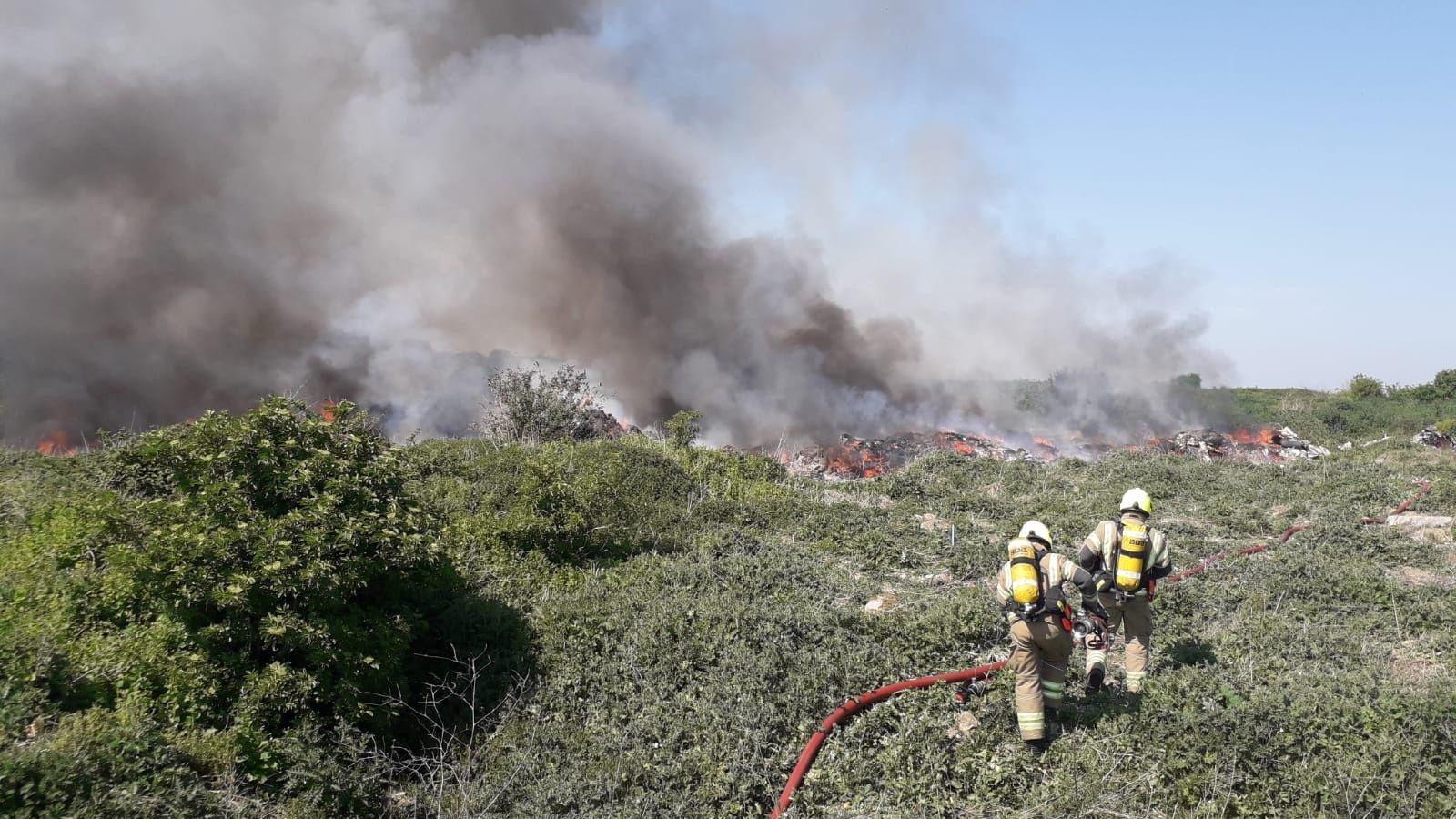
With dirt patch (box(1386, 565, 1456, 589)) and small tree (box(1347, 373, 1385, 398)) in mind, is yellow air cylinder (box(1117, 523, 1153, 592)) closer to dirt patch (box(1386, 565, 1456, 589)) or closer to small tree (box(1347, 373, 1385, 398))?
dirt patch (box(1386, 565, 1456, 589))

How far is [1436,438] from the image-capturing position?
23500mm

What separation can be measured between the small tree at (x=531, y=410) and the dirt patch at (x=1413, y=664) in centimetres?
1450

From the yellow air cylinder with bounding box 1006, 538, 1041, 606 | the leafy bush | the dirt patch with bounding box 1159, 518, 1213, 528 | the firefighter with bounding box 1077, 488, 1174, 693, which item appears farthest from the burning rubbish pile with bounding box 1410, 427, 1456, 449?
the leafy bush

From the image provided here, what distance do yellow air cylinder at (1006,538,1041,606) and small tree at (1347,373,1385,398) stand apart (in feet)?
119

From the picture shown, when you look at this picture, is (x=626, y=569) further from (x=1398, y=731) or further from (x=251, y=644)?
(x=1398, y=731)

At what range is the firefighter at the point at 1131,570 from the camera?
6582 mm

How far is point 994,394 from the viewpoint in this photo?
A: 27516 millimetres

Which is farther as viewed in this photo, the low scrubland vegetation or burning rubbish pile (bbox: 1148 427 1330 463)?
burning rubbish pile (bbox: 1148 427 1330 463)

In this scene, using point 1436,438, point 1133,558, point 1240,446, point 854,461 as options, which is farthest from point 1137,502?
point 1436,438

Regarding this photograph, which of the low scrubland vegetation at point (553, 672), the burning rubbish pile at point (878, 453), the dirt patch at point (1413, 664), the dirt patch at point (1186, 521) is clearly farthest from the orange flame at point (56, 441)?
the dirt patch at point (1413, 664)

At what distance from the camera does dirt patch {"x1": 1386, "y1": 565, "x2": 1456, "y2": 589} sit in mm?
9195

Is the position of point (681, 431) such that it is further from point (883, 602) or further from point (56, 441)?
point (56, 441)

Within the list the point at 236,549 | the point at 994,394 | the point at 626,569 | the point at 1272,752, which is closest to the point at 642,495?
the point at 626,569

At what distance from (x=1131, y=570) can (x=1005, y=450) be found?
55.3 feet
